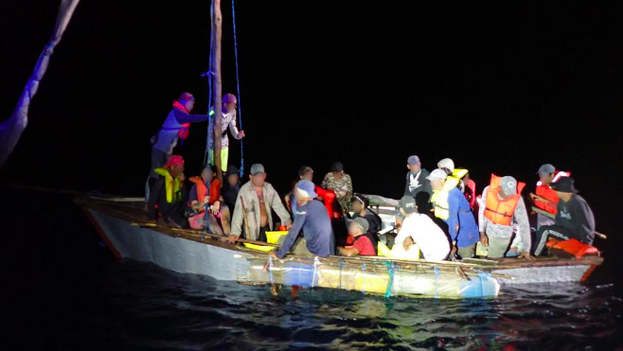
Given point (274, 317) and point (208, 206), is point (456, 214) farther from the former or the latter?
point (208, 206)

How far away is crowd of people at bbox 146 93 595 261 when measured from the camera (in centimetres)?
696

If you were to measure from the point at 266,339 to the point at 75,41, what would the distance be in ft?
215

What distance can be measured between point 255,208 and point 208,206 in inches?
32.9

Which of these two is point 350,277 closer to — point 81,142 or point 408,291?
point 408,291

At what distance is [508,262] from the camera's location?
6980mm

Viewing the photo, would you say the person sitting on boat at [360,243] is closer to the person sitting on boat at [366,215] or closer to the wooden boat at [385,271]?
the wooden boat at [385,271]

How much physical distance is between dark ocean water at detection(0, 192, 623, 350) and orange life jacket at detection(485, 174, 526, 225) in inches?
46.1

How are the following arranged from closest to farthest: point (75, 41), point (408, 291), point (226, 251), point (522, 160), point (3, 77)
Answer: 1. point (408, 291)
2. point (226, 251)
3. point (522, 160)
4. point (3, 77)
5. point (75, 41)

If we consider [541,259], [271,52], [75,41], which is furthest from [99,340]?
[75,41]

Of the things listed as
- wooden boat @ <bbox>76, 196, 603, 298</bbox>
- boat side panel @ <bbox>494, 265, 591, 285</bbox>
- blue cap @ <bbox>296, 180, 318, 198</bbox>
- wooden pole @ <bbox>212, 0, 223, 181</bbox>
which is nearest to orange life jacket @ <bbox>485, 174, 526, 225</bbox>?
wooden boat @ <bbox>76, 196, 603, 298</bbox>

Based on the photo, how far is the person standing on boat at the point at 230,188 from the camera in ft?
29.5

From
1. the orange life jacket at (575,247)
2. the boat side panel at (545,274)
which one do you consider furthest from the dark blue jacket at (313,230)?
the orange life jacket at (575,247)

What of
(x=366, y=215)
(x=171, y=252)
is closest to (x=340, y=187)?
(x=366, y=215)

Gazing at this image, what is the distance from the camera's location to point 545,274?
707cm
